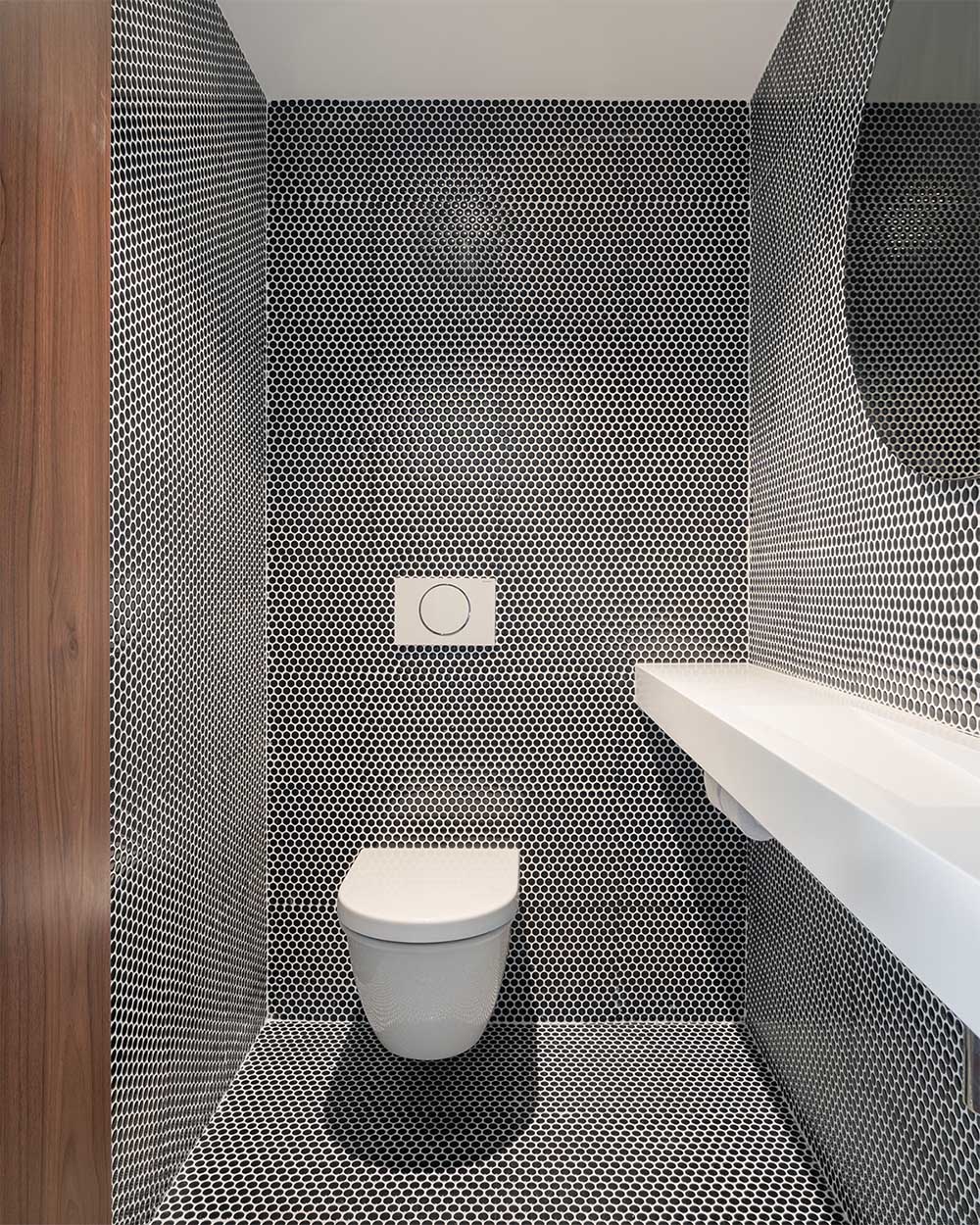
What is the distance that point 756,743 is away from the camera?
93 cm

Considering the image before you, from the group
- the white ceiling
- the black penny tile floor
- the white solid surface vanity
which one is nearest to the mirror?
the white solid surface vanity

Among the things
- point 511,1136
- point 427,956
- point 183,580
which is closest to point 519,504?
point 183,580

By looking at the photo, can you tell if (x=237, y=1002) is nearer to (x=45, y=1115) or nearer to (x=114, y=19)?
(x=45, y=1115)

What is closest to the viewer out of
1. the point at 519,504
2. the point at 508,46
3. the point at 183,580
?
the point at 183,580

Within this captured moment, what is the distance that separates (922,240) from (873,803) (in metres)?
0.90

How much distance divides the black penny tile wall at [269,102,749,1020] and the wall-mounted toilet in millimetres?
497

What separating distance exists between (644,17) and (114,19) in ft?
3.79

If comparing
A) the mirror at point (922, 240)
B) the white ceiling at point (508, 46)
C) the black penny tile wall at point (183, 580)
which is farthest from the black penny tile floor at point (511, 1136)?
the white ceiling at point (508, 46)

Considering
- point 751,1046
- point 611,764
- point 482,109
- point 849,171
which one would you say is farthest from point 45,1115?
point 482,109

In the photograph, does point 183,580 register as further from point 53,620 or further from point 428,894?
point 428,894

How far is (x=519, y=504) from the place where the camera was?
2.19 metres

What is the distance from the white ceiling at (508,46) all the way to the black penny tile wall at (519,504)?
0.23 ft

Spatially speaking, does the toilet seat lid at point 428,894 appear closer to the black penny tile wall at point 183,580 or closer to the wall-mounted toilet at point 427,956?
the wall-mounted toilet at point 427,956

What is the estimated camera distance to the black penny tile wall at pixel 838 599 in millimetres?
1111
